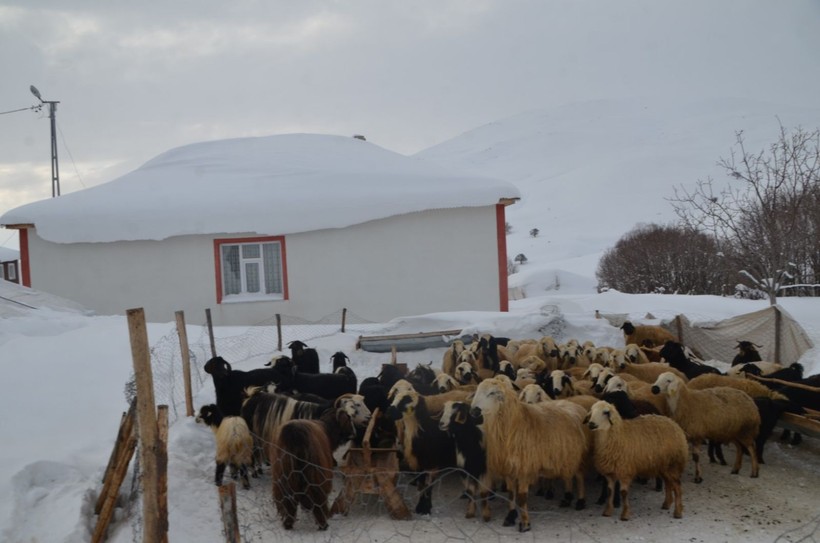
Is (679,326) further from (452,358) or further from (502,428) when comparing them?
(502,428)

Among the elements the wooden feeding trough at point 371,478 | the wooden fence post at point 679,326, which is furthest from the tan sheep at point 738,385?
the wooden fence post at point 679,326

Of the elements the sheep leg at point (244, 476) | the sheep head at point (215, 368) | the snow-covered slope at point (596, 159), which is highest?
the snow-covered slope at point (596, 159)

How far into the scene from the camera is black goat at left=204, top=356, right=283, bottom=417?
8352 mm

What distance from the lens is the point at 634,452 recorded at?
6.43 m

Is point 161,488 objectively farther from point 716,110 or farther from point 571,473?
point 716,110

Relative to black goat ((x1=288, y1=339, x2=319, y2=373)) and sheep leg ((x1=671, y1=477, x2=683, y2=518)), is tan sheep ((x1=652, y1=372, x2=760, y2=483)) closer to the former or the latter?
sheep leg ((x1=671, y1=477, x2=683, y2=518))

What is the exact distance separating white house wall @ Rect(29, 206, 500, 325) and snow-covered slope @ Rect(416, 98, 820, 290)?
61.9ft

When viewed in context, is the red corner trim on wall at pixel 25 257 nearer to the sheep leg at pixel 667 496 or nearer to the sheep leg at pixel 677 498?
the sheep leg at pixel 667 496

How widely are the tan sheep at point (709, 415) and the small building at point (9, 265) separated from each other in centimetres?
3916

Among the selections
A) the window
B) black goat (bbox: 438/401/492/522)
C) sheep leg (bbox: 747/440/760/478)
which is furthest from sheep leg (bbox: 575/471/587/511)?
the window

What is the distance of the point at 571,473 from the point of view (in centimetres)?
662

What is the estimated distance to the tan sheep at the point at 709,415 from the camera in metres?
7.29

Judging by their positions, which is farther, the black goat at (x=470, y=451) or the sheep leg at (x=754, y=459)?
the sheep leg at (x=754, y=459)

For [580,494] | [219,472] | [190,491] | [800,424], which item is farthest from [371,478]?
[800,424]
